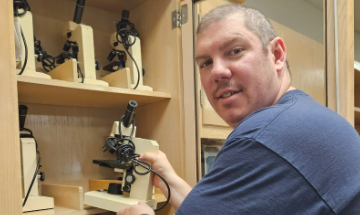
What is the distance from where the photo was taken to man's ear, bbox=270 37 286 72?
34.4 inches

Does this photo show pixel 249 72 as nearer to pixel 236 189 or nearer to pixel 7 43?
pixel 236 189

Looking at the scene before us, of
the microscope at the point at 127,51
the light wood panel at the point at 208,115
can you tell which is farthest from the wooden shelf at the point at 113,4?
the light wood panel at the point at 208,115

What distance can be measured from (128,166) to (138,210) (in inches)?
10.0

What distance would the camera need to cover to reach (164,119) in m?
1.59

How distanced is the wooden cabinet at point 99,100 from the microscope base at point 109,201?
0.12 meters

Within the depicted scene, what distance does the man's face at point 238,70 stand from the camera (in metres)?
0.82

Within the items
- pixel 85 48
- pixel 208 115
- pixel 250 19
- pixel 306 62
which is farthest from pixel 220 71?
pixel 85 48

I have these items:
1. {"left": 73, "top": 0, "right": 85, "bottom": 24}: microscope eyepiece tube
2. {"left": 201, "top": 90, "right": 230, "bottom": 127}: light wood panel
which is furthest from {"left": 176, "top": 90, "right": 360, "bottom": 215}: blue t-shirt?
{"left": 73, "top": 0, "right": 85, "bottom": 24}: microscope eyepiece tube

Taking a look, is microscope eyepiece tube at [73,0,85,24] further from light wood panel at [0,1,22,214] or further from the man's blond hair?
the man's blond hair

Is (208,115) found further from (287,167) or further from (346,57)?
(287,167)

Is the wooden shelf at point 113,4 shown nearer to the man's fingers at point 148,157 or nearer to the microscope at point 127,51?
the microscope at point 127,51

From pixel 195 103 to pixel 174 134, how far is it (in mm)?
201

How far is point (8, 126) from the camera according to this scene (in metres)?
0.98

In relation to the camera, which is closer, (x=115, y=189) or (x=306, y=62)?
(x=306, y=62)
